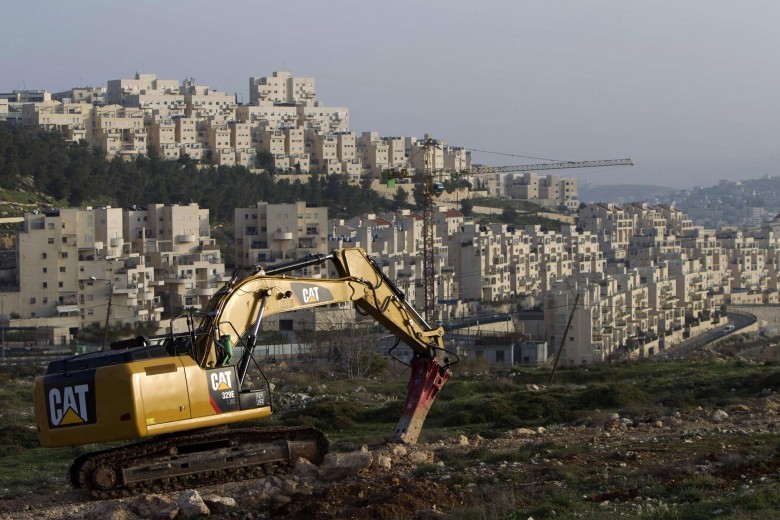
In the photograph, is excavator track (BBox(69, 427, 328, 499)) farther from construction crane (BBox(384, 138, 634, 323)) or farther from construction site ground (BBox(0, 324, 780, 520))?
construction crane (BBox(384, 138, 634, 323))

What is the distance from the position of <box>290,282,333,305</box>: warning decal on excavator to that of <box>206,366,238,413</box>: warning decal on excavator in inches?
51.9

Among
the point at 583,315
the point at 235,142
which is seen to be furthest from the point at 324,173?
the point at 583,315

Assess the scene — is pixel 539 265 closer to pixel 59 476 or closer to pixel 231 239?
pixel 231 239

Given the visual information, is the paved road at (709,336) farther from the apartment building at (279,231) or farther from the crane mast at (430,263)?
the apartment building at (279,231)

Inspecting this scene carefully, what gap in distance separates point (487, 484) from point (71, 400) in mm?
3507

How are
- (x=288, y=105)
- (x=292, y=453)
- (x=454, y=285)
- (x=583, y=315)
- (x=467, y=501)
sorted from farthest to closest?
1. (x=288, y=105)
2. (x=454, y=285)
3. (x=583, y=315)
4. (x=292, y=453)
5. (x=467, y=501)

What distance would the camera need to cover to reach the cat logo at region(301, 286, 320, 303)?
1270 cm

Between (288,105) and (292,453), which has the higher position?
(288,105)

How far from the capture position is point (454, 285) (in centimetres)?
7469

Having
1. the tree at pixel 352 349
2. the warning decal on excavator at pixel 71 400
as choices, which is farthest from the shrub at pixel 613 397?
the warning decal on excavator at pixel 71 400

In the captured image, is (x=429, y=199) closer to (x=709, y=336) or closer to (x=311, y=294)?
(x=709, y=336)

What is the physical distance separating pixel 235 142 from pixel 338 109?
115ft

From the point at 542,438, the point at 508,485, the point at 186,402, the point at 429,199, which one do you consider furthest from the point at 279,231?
the point at 508,485

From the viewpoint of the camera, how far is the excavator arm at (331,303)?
467 inches
